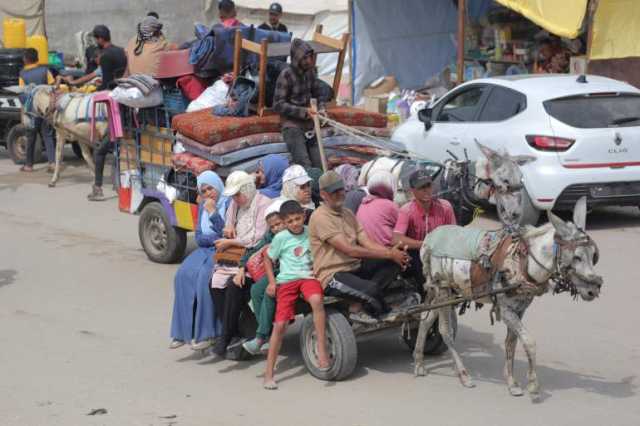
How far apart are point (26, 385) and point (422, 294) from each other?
2.78 m

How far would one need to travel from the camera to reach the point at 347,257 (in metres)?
7.08

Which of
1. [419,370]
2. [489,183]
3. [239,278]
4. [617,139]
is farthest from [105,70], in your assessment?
[489,183]

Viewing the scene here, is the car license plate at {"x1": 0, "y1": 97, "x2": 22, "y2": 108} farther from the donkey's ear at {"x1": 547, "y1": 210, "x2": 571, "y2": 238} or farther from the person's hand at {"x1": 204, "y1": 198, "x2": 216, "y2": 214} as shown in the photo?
the donkey's ear at {"x1": 547, "y1": 210, "x2": 571, "y2": 238}

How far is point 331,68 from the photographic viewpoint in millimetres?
20734

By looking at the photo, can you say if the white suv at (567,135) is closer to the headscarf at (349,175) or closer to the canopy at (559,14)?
the canopy at (559,14)

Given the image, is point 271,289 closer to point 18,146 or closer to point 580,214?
point 580,214

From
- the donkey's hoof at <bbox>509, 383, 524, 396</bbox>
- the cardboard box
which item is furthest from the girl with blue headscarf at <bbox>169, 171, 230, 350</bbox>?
the cardboard box

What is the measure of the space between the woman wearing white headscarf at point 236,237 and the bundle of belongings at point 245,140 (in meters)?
1.57

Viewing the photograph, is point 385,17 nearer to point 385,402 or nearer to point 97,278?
point 97,278

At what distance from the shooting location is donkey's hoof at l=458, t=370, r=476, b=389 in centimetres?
689

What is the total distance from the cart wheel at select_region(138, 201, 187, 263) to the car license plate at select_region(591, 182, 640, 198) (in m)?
4.49

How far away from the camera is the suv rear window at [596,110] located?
11758 mm

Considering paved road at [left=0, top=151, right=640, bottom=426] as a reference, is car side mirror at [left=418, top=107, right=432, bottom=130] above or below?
above

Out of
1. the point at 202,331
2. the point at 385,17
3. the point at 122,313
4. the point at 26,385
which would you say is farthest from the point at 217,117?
the point at 385,17
